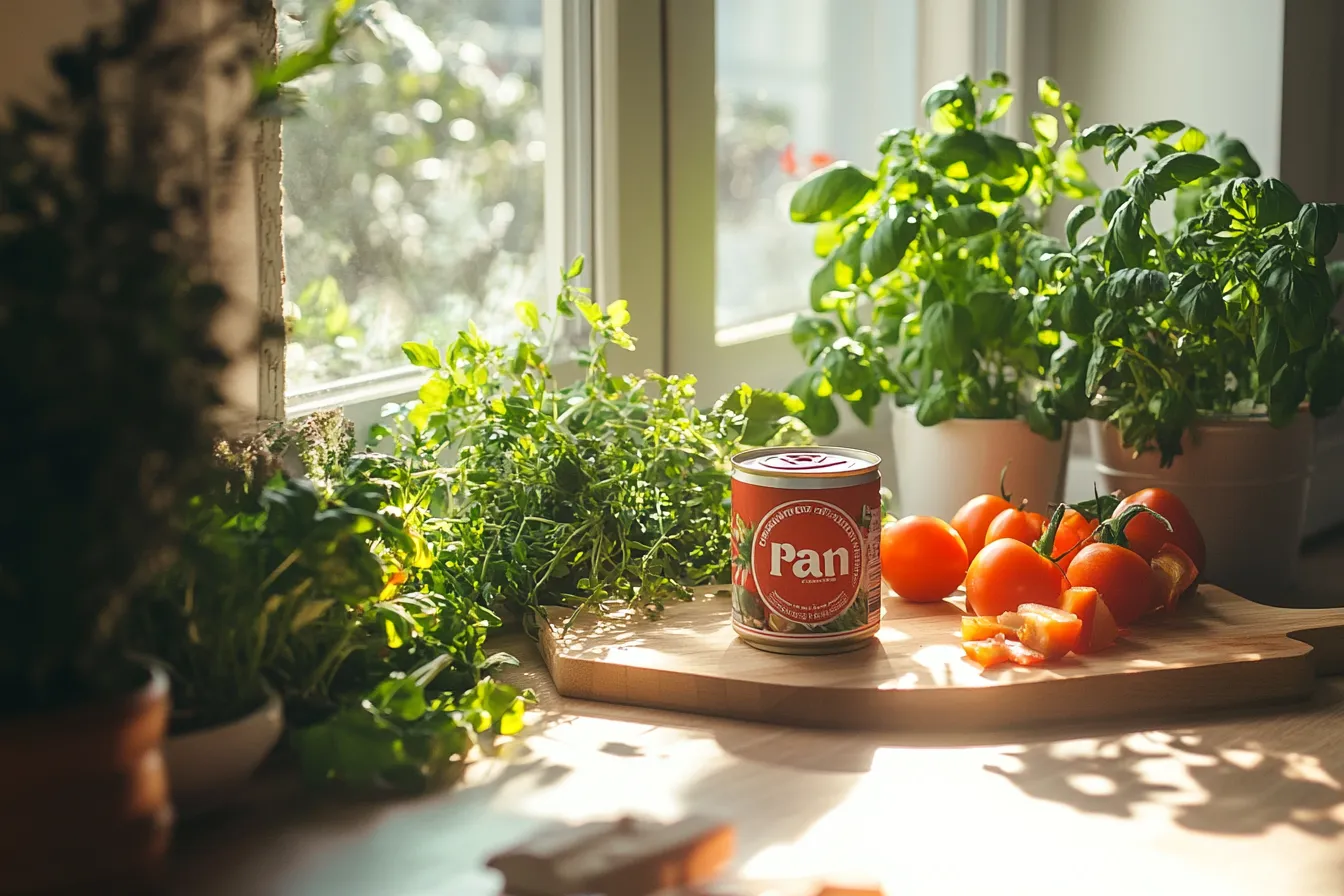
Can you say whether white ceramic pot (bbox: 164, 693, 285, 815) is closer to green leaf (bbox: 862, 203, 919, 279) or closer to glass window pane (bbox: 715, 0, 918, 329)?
green leaf (bbox: 862, 203, 919, 279)

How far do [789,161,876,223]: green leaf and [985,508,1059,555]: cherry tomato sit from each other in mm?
435

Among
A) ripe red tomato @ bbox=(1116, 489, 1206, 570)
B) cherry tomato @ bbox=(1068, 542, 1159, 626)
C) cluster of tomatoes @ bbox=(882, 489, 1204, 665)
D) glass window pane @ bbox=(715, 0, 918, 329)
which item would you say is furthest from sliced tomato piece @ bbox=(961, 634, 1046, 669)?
glass window pane @ bbox=(715, 0, 918, 329)

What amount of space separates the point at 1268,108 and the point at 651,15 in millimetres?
834

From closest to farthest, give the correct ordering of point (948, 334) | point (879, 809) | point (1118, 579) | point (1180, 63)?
point (879, 809), point (1118, 579), point (948, 334), point (1180, 63)

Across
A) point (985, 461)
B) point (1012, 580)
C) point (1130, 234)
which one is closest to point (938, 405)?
point (985, 461)

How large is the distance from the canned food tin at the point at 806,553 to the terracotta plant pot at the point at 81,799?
502mm

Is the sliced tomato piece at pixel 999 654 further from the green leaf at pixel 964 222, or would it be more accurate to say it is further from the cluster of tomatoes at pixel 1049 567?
the green leaf at pixel 964 222

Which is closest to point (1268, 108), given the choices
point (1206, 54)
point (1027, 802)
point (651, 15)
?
point (1206, 54)

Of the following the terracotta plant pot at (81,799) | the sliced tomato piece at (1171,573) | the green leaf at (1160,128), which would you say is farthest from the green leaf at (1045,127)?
the terracotta plant pot at (81,799)

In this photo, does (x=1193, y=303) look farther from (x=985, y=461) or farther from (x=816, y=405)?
(x=816, y=405)

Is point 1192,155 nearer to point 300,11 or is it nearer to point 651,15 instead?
point 651,15

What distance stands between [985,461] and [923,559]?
Answer: 0.32m

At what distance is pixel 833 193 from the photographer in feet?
4.84

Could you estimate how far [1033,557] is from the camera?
110cm
